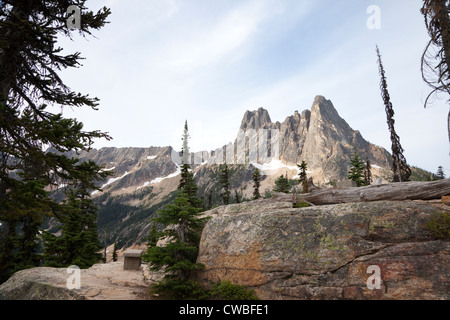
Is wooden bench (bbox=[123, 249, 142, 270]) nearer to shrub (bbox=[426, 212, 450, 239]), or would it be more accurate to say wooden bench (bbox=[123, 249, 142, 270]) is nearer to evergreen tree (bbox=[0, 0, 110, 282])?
evergreen tree (bbox=[0, 0, 110, 282])

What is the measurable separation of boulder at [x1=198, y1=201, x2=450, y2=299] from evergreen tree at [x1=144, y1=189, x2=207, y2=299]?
777mm

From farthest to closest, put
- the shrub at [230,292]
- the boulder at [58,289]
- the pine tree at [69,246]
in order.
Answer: the pine tree at [69,246] < the shrub at [230,292] < the boulder at [58,289]

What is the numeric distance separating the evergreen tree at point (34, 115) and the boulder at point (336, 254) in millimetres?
7311

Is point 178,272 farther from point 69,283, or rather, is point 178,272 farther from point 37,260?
point 37,260

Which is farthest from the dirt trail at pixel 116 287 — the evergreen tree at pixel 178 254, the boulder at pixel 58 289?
the evergreen tree at pixel 178 254

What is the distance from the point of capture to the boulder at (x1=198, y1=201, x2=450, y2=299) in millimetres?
7645

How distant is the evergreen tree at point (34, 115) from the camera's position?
6133mm

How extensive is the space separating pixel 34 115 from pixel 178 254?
845cm

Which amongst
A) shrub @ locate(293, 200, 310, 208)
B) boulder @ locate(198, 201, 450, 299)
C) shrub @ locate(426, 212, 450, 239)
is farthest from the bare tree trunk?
shrub @ locate(426, 212, 450, 239)

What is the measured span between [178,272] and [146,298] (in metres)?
1.60

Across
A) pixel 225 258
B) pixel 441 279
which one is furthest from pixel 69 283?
pixel 441 279

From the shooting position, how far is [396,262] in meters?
7.91

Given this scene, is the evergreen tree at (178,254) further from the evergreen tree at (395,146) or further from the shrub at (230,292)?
the evergreen tree at (395,146)

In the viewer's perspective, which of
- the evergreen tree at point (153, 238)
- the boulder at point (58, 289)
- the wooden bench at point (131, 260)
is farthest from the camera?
the wooden bench at point (131, 260)
